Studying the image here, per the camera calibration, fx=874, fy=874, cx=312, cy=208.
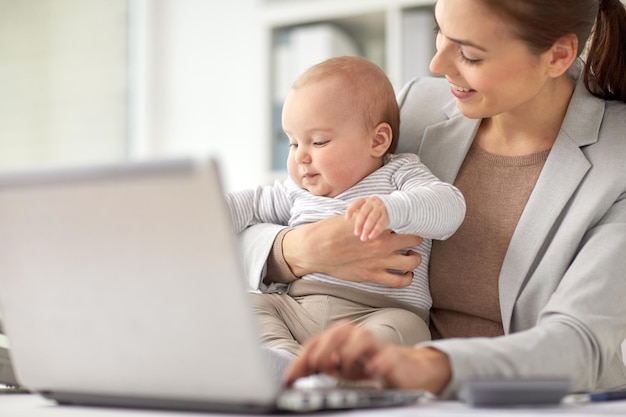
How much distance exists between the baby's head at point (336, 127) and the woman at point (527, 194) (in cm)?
11

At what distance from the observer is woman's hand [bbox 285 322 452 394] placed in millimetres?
873

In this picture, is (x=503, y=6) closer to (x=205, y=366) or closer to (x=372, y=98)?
(x=372, y=98)

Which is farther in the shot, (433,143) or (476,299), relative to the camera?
(433,143)

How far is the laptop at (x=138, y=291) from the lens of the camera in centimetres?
72

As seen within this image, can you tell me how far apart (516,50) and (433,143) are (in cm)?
28

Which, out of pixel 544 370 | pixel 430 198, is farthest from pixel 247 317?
pixel 430 198

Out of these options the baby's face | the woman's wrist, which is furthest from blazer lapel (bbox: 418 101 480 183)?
the woman's wrist

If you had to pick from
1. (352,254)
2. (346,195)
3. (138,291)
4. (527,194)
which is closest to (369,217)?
(352,254)

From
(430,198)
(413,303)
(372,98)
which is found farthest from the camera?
(372,98)

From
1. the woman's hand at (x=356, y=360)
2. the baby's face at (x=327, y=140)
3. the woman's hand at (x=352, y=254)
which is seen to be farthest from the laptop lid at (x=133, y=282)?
the baby's face at (x=327, y=140)

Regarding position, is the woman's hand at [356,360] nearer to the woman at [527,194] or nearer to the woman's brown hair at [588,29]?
the woman at [527,194]

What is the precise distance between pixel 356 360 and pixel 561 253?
0.55 metres

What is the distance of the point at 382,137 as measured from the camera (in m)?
1.53

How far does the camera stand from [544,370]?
102 centimetres
